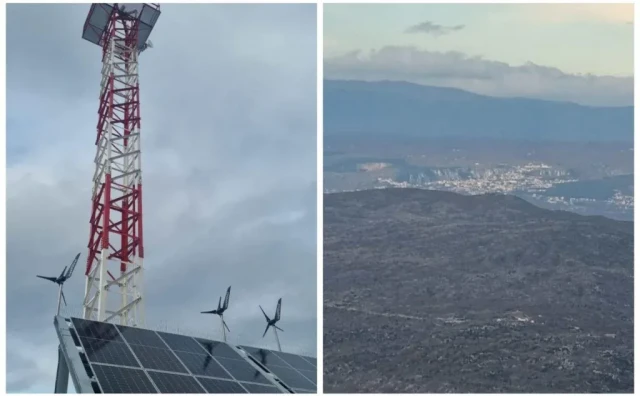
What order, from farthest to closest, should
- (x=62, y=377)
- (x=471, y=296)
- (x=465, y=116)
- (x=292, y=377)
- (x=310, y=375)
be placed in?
(x=465, y=116), (x=471, y=296), (x=310, y=375), (x=292, y=377), (x=62, y=377)

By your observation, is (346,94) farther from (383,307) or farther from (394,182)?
(383,307)

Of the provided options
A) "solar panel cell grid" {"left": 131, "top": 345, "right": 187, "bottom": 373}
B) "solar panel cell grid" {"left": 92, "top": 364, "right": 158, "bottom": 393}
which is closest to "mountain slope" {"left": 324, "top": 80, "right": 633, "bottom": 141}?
"solar panel cell grid" {"left": 131, "top": 345, "right": 187, "bottom": 373}

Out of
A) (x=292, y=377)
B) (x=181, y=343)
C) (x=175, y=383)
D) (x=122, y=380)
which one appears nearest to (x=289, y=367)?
(x=292, y=377)

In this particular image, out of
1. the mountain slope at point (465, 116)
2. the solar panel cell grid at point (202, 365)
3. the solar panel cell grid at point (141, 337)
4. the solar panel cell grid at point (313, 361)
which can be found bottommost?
the solar panel cell grid at point (313, 361)

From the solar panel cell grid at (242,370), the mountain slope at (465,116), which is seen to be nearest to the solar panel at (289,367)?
A: the solar panel cell grid at (242,370)

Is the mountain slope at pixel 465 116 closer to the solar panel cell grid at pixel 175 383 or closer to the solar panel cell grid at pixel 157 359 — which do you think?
the solar panel cell grid at pixel 157 359

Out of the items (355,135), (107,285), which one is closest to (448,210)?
(355,135)

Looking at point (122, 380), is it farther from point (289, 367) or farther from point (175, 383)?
point (289, 367)
